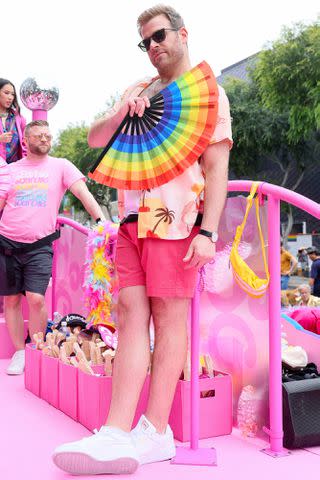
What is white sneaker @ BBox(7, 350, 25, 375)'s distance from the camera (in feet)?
10.8

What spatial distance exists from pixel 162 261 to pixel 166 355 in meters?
0.33

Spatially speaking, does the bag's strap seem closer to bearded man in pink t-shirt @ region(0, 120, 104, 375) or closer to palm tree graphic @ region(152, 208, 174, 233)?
palm tree graphic @ region(152, 208, 174, 233)

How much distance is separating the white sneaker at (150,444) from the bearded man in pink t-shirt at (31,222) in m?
1.60

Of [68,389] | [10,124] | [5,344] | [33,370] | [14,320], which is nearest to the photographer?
[68,389]

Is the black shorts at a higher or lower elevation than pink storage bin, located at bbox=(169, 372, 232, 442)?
higher

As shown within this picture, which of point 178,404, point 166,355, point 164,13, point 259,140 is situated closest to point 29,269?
point 178,404

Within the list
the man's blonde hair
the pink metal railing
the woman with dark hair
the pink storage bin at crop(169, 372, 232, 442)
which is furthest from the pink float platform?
the woman with dark hair

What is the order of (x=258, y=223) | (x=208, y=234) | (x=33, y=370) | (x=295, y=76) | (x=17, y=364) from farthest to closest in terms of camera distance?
(x=295, y=76) → (x=17, y=364) → (x=33, y=370) → (x=258, y=223) → (x=208, y=234)

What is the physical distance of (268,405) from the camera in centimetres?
217

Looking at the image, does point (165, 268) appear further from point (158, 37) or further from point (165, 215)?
point (158, 37)

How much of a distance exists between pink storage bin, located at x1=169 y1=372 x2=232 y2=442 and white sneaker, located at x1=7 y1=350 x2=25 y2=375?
1.39 metres

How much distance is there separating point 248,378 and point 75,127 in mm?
38801

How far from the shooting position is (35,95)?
4.10 metres

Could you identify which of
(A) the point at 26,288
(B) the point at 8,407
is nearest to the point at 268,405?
(B) the point at 8,407
